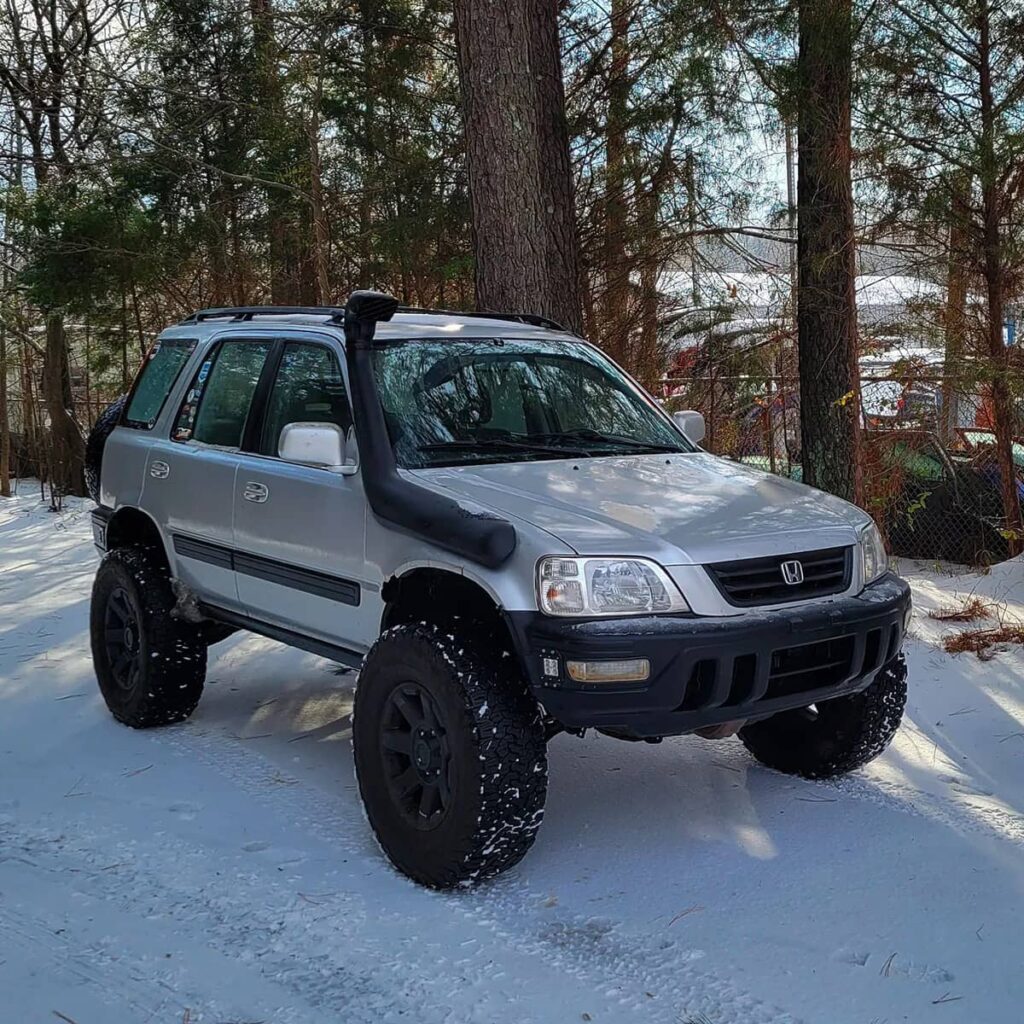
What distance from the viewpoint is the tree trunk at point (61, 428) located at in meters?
15.6

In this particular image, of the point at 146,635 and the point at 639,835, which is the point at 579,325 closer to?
the point at 146,635

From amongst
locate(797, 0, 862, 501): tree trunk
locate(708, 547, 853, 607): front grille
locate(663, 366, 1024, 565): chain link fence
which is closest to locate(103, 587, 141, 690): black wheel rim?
locate(708, 547, 853, 607): front grille

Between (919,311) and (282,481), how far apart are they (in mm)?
5566

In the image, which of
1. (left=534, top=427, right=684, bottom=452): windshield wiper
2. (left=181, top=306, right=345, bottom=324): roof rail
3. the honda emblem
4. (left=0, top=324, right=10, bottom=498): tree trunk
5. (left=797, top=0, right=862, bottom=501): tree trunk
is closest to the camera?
the honda emblem

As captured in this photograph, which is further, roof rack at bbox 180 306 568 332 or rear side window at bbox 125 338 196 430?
rear side window at bbox 125 338 196 430

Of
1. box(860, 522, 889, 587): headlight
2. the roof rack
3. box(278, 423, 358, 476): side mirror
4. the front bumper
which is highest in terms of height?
the roof rack

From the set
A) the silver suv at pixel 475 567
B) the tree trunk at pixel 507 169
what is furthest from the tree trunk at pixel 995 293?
the silver suv at pixel 475 567

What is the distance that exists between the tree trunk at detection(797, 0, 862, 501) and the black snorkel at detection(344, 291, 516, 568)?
444 centimetres

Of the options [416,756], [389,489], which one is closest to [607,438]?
[389,489]

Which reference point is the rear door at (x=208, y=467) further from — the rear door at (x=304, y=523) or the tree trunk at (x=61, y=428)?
the tree trunk at (x=61, y=428)

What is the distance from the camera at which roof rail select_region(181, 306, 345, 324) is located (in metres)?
4.87

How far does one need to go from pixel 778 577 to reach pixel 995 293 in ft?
17.3

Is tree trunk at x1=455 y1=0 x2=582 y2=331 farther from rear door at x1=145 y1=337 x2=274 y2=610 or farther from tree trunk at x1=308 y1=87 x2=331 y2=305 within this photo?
tree trunk at x1=308 y1=87 x2=331 y2=305

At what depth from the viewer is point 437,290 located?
10992mm
